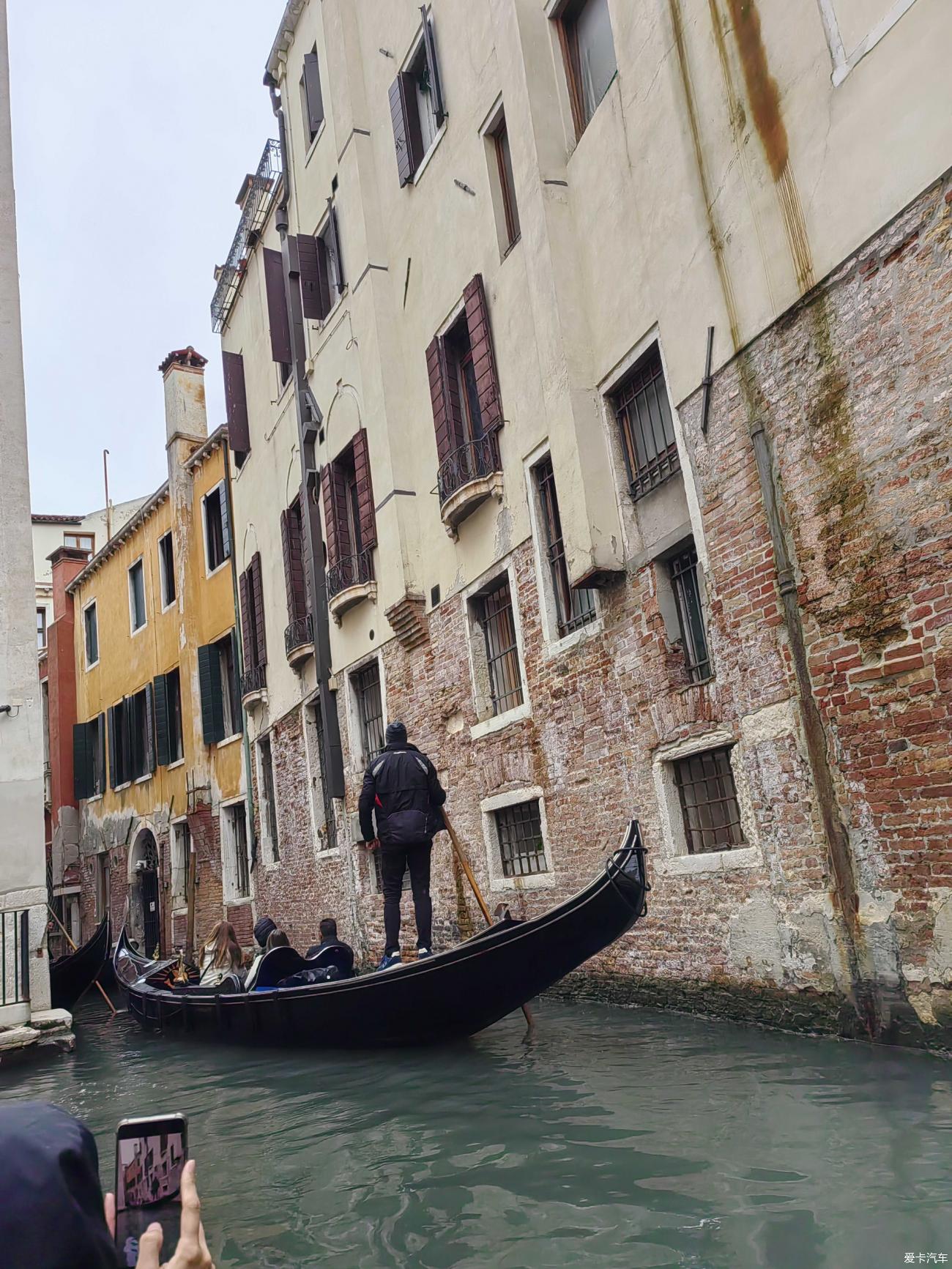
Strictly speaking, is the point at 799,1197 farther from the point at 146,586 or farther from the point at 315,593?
the point at 146,586

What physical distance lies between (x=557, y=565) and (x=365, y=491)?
347cm

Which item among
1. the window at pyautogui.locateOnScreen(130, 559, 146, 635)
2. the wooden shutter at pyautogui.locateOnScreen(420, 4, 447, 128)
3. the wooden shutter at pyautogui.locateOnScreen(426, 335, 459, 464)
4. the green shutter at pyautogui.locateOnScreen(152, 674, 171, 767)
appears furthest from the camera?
the window at pyautogui.locateOnScreen(130, 559, 146, 635)

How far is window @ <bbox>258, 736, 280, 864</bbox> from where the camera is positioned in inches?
523

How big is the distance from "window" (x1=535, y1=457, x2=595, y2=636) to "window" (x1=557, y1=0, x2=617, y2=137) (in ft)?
7.82

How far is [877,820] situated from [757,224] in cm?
297

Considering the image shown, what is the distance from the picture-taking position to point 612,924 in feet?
17.0

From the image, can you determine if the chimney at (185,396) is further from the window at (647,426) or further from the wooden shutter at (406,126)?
the window at (647,426)

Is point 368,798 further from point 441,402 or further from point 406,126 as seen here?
point 406,126

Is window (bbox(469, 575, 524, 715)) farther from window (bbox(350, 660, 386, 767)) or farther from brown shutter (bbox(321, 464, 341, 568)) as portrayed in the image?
brown shutter (bbox(321, 464, 341, 568))

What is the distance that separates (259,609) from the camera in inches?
542

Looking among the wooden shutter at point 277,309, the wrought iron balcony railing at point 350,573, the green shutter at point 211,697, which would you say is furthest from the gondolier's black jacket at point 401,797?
the green shutter at point 211,697

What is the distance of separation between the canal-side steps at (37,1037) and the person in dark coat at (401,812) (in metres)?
2.86

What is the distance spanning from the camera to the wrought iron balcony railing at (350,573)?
10.3 meters

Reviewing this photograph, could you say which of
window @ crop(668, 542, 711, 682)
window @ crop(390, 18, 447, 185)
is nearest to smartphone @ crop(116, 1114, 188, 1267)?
window @ crop(668, 542, 711, 682)
